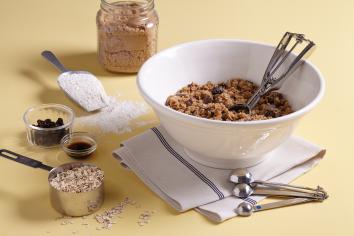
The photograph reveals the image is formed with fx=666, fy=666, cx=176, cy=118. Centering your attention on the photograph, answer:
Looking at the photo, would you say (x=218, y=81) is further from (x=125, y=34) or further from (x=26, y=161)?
(x=26, y=161)

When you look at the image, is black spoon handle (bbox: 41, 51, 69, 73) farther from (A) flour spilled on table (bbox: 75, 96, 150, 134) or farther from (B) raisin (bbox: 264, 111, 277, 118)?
(B) raisin (bbox: 264, 111, 277, 118)

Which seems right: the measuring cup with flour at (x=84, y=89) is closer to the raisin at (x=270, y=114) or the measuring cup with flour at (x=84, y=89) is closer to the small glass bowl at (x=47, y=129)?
the small glass bowl at (x=47, y=129)

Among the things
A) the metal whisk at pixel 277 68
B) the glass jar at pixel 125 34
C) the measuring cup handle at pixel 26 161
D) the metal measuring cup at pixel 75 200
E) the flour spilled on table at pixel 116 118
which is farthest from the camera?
the glass jar at pixel 125 34

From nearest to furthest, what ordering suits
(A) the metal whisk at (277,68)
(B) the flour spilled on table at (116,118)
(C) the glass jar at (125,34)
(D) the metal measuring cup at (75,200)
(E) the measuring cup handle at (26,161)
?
(D) the metal measuring cup at (75,200), (E) the measuring cup handle at (26,161), (A) the metal whisk at (277,68), (B) the flour spilled on table at (116,118), (C) the glass jar at (125,34)

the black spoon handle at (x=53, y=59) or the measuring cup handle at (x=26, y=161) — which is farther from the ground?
the black spoon handle at (x=53, y=59)

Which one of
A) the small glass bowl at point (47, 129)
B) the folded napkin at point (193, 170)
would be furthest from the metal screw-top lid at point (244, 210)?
the small glass bowl at point (47, 129)

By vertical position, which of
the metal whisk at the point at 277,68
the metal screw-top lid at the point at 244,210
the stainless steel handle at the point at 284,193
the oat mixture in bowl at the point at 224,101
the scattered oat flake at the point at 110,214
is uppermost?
the metal whisk at the point at 277,68
